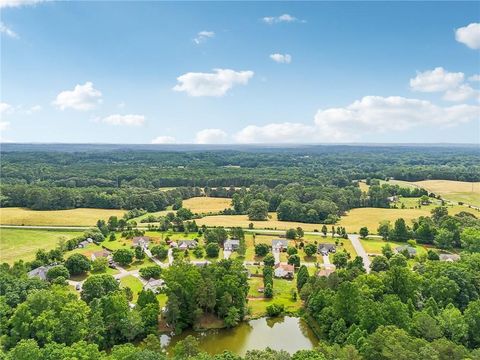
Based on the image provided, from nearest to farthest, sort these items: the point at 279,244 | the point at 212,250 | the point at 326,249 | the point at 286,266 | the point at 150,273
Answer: the point at 150,273 < the point at 286,266 < the point at 212,250 < the point at 326,249 < the point at 279,244

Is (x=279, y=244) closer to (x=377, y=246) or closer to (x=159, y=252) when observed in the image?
(x=377, y=246)

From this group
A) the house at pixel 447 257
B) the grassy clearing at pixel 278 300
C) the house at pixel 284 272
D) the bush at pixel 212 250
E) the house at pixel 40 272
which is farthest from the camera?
the bush at pixel 212 250

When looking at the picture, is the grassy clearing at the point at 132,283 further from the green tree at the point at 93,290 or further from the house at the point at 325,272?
the house at the point at 325,272

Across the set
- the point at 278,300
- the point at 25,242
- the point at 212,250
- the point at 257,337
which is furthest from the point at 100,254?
the point at 257,337

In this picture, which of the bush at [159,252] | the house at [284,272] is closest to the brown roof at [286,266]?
the house at [284,272]

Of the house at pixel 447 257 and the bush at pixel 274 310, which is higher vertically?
the house at pixel 447 257

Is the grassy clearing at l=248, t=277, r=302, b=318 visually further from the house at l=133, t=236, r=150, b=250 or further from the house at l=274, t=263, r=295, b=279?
the house at l=133, t=236, r=150, b=250

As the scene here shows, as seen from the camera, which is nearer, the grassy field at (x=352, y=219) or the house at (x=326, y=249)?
the house at (x=326, y=249)
